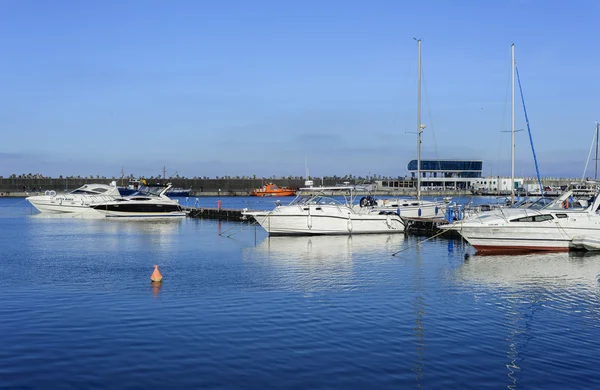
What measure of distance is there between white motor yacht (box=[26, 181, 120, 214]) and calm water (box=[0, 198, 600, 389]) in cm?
3602

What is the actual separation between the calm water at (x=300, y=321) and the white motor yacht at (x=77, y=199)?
36022 millimetres

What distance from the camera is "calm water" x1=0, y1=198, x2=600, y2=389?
40.7ft

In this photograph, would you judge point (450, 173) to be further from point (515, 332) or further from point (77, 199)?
point (515, 332)

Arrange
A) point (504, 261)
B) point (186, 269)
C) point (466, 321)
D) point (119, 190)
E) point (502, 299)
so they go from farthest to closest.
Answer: point (119, 190)
point (504, 261)
point (186, 269)
point (502, 299)
point (466, 321)

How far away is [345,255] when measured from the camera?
103 ft

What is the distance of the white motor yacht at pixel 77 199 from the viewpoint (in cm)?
6675

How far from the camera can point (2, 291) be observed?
20875 mm

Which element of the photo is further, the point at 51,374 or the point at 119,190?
the point at 119,190

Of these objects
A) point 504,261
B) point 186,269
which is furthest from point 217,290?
point 504,261

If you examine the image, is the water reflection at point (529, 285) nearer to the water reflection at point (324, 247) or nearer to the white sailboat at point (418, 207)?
the water reflection at point (324, 247)

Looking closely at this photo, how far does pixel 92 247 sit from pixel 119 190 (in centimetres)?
3885

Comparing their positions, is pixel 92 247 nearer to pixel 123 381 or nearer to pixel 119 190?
pixel 123 381

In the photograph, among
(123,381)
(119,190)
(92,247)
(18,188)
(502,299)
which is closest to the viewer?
(123,381)

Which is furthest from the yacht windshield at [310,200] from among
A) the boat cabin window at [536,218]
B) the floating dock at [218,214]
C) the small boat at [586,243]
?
the floating dock at [218,214]
